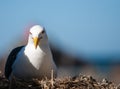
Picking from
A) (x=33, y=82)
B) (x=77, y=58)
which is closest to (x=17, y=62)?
(x=33, y=82)

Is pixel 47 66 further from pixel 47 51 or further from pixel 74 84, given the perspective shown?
pixel 74 84

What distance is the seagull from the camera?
997 centimetres

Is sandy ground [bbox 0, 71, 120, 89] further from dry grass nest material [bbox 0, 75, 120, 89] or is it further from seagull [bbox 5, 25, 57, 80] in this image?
seagull [bbox 5, 25, 57, 80]

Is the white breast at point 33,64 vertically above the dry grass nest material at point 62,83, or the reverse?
the white breast at point 33,64

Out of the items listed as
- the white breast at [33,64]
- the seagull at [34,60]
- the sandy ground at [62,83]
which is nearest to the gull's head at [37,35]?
the seagull at [34,60]

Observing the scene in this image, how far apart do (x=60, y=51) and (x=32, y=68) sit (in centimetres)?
1244

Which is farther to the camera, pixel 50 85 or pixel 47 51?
pixel 47 51

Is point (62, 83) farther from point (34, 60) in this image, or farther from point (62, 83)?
point (34, 60)

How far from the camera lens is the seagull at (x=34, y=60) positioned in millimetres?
9969

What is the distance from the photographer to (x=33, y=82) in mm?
9188

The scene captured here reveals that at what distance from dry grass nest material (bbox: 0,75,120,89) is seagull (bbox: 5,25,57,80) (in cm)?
53

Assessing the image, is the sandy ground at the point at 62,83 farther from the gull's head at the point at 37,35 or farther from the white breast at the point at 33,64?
the gull's head at the point at 37,35

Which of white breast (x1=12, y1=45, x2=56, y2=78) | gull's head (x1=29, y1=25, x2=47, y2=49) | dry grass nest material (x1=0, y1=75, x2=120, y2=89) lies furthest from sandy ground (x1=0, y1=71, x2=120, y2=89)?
gull's head (x1=29, y1=25, x2=47, y2=49)

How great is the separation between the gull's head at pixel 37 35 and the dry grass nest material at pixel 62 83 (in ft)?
3.05
